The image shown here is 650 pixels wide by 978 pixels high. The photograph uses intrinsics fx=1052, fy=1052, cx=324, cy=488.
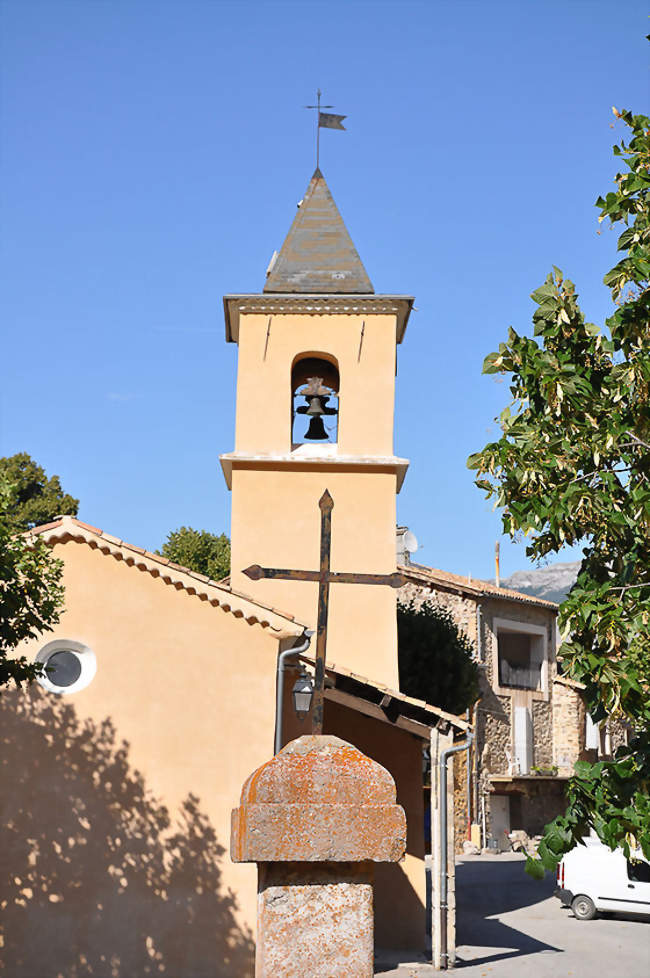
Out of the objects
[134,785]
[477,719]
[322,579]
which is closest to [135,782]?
[134,785]

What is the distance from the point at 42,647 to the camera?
41.1ft

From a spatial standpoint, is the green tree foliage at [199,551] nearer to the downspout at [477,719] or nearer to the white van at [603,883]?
the downspout at [477,719]

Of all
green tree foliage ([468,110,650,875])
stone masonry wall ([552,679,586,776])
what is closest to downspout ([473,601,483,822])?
stone masonry wall ([552,679,586,776])

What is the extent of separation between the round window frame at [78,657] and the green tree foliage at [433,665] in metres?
13.9

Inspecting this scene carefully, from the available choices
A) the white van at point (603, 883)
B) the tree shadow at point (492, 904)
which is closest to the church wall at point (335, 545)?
the tree shadow at point (492, 904)

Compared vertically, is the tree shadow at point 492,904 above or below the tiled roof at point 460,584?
below

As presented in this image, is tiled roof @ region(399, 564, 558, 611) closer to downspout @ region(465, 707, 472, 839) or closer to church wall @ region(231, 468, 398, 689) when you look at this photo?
downspout @ region(465, 707, 472, 839)

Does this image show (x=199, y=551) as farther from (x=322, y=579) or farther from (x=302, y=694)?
(x=322, y=579)

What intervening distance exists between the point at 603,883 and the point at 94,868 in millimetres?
12402

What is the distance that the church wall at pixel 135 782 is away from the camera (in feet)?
38.6

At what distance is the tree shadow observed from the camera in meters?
16.2

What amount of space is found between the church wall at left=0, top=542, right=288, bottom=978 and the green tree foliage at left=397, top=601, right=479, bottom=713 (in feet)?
43.9

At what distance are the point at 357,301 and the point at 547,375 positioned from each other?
11.5 m

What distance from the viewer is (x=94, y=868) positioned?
1190 centimetres
